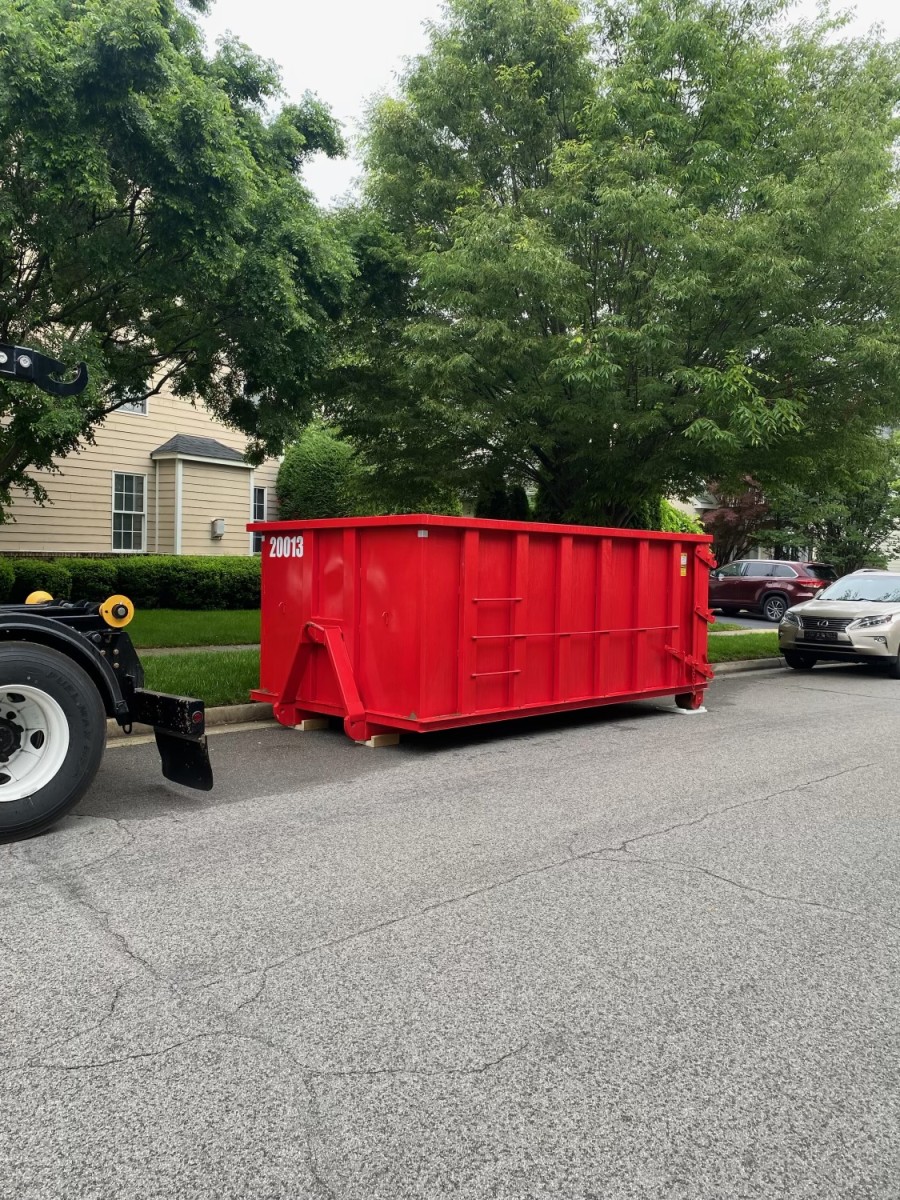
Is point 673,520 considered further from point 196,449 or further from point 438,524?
point 438,524

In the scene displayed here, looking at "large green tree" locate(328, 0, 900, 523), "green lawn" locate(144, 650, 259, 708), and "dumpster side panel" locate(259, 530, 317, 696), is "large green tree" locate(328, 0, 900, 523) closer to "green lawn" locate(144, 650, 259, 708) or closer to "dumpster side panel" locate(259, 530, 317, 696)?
"dumpster side panel" locate(259, 530, 317, 696)

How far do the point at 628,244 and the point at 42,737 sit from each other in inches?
376

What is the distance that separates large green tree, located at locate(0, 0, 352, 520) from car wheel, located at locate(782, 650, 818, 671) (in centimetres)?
886

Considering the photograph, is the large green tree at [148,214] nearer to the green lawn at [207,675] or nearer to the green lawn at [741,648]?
the green lawn at [207,675]

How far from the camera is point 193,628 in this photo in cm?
1477

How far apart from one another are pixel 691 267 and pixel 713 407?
1626 millimetres

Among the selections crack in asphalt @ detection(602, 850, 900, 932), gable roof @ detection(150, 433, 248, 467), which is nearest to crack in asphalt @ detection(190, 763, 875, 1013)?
crack in asphalt @ detection(602, 850, 900, 932)

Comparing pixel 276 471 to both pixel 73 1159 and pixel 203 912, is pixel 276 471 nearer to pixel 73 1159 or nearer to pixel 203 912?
pixel 203 912

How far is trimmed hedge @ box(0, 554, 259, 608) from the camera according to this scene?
1727 centimetres

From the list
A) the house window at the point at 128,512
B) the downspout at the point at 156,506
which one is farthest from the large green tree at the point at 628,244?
the downspout at the point at 156,506

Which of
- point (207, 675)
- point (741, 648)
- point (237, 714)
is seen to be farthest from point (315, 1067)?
point (741, 648)

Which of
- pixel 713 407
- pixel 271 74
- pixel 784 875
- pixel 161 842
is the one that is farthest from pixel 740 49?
pixel 161 842

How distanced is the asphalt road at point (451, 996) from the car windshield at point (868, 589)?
9656mm

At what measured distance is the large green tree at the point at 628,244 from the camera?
36.4 feet
